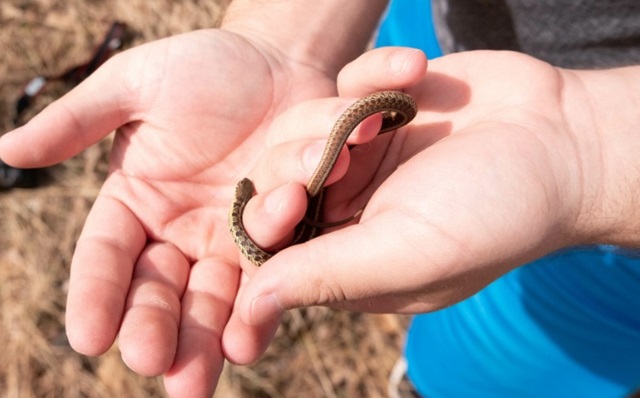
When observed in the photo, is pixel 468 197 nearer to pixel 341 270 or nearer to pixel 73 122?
pixel 341 270

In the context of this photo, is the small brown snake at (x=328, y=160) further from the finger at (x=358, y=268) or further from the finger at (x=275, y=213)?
the finger at (x=358, y=268)

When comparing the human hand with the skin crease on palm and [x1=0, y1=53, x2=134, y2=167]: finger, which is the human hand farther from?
[x1=0, y1=53, x2=134, y2=167]: finger

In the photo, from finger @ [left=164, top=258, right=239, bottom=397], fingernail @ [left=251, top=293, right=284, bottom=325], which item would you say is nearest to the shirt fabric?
fingernail @ [left=251, top=293, right=284, bottom=325]

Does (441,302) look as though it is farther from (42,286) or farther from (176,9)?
(176,9)

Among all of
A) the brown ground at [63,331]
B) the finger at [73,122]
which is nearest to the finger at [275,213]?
the finger at [73,122]

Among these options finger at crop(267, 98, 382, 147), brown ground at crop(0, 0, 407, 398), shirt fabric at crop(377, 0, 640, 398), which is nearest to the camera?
finger at crop(267, 98, 382, 147)

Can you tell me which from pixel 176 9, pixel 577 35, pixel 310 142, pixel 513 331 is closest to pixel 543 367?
pixel 513 331
